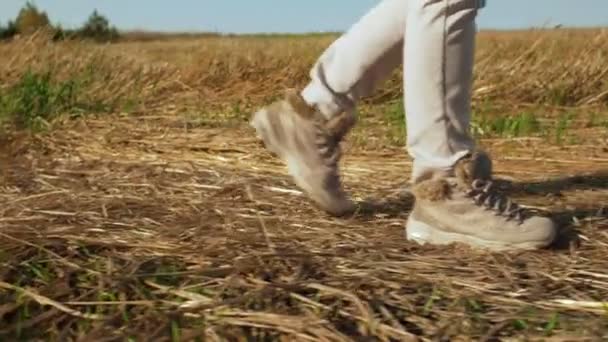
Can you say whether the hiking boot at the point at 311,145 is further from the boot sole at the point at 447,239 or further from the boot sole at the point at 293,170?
the boot sole at the point at 447,239

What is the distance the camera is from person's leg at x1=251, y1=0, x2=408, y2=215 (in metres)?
1.54

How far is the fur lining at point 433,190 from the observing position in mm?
1444

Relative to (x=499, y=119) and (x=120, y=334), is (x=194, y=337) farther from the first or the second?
(x=499, y=119)

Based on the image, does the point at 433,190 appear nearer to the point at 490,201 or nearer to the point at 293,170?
the point at 490,201

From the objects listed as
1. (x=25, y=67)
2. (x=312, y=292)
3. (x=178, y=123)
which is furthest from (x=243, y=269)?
(x=25, y=67)

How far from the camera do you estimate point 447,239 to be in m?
1.45

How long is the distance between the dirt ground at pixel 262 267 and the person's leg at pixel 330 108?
0.06 meters

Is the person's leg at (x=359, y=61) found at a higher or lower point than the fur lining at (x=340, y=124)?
higher

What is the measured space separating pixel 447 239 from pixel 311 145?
0.93 feet

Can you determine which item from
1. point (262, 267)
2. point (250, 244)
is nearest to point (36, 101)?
point (250, 244)

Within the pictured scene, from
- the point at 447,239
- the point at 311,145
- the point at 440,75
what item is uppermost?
the point at 440,75

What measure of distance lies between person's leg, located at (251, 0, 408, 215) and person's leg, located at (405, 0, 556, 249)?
0.38 ft

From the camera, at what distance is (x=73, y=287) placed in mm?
1214

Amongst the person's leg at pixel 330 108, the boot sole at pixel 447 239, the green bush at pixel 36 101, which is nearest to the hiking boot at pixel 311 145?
the person's leg at pixel 330 108
